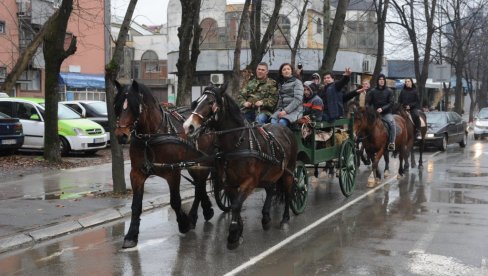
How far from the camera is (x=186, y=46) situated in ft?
46.0

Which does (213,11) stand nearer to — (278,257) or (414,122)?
(414,122)

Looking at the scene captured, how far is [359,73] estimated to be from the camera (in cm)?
4272

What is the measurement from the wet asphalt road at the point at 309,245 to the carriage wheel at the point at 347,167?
0.41 metres

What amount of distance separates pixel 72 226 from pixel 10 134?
8.83m

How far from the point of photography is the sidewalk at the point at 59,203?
8.47 m

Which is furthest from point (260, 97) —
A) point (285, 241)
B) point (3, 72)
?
point (3, 72)

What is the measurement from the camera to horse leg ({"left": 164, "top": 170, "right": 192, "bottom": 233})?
7.98 meters

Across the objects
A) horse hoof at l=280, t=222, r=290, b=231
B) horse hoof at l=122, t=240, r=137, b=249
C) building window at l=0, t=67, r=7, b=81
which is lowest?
horse hoof at l=280, t=222, r=290, b=231

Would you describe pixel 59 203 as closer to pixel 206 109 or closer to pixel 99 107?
pixel 206 109

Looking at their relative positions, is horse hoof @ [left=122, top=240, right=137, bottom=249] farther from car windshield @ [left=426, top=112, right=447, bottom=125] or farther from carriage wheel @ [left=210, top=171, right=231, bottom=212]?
car windshield @ [left=426, top=112, right=447, bottom=125]

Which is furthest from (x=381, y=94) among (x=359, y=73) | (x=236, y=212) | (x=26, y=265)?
(x=359, y=73)

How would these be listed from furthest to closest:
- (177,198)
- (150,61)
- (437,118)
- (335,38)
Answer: (150,61) → (437,118) → (335,38) → (177,198)

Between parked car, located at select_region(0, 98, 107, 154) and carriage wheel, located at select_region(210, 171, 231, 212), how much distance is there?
9.77m

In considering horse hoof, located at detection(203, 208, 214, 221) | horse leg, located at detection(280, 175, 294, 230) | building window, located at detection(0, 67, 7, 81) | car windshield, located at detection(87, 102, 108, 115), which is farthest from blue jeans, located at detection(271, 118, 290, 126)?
building window, located at detection(0, 67, 7, 81)
